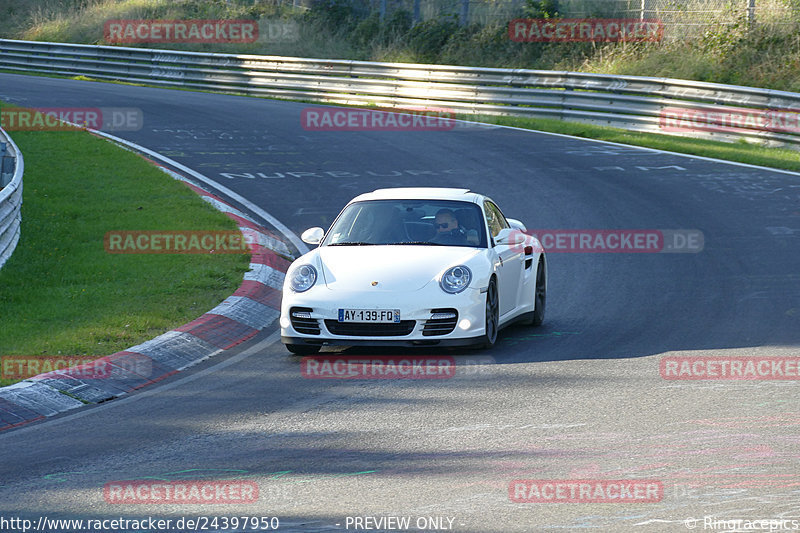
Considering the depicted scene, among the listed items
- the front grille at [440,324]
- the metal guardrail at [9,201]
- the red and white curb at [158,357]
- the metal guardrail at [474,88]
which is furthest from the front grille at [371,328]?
the metal guardrail at [474,88]

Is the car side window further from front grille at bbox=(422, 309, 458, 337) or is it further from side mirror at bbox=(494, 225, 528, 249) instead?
front grille at bbox=(422, 309, 458, 337)

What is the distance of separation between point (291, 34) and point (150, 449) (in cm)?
3384

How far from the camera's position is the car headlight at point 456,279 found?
936cm

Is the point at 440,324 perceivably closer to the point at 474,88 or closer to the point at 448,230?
the point at 448,230

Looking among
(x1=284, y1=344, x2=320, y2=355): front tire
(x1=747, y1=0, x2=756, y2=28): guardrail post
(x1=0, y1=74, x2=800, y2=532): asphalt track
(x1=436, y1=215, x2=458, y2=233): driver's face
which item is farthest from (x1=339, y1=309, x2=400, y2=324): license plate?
(x1=747, y1=0, x2=756, y2=28): guardrail post

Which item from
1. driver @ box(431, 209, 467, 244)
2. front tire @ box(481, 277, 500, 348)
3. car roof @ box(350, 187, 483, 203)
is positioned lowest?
front tire @ box(481, 277, 500, 348)

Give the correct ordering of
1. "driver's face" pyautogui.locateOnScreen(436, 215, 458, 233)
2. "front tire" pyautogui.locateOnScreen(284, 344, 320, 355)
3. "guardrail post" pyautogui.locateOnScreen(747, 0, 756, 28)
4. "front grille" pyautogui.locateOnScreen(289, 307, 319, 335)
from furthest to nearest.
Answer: "guardrail post" pyautogui.locateOnScreen(747, 0, 756, 28) → "driver's face" pyautogui.locateOnScreen(436, 215, 458, 233) → "front tire" pyautogui.locateOnScreen(284, 344, 320, 355) → "front grille" pyautogui.locateOnScreen(289, 307, 319, 335)

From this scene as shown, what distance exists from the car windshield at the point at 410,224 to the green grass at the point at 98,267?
5.22ft

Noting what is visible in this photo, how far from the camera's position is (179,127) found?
2464cm

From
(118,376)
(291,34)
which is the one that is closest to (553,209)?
(118,376)

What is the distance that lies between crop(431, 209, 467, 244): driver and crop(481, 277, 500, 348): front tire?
61 cm

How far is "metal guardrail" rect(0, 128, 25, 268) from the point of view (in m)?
12.0

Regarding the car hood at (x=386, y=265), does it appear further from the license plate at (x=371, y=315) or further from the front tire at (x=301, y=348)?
the front tire at (x=301, y=348)

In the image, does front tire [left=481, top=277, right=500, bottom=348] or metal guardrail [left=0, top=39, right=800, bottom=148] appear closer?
front tire [left=481, top=277, right=500, bottom=348]
